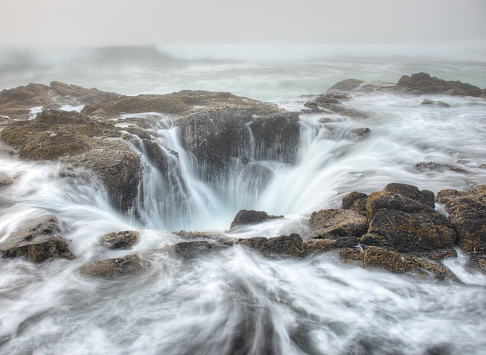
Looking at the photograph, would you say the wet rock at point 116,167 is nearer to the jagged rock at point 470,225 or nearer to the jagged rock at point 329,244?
the jagged rock at point 329,244

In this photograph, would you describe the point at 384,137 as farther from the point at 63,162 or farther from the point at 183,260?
the point at 63,162

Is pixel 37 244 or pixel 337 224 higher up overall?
pixel 37 244

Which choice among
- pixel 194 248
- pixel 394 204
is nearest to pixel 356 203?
pixel 394 204

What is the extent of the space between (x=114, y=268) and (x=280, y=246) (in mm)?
2355

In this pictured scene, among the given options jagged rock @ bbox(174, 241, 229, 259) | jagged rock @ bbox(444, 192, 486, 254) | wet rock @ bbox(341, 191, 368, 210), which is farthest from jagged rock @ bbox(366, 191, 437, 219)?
jagged rock @ bbox(174, 241, 229, 259)

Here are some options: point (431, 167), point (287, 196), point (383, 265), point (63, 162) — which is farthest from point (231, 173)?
point (383, 265)

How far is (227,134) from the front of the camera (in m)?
10.5

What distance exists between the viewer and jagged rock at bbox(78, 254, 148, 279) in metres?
3.58

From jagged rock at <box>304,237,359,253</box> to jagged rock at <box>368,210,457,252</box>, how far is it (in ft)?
1.11

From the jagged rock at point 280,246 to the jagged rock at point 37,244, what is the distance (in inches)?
104

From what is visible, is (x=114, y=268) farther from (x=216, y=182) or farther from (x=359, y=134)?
(x=359, y=134)

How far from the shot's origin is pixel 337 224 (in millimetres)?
4723

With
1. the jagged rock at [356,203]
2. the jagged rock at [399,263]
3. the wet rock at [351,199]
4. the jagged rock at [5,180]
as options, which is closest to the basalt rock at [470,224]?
the jagged rock at [399,263]

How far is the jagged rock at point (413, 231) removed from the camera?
4.01 meters
